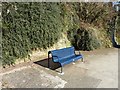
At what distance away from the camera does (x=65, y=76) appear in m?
6.39

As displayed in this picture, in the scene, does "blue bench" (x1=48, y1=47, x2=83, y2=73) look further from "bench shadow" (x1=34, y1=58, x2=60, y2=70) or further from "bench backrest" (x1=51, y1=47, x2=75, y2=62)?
"bench shadow" (x1=34, y1=58, x2=60, y2=70)

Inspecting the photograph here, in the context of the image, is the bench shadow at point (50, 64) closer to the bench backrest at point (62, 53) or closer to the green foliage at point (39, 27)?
the bench backrest at point (62, 53)

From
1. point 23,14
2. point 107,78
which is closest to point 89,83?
point 107,78

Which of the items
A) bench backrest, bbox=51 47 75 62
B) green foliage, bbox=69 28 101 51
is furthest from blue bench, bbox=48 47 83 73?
green foliage, bbox=69 28 101 51

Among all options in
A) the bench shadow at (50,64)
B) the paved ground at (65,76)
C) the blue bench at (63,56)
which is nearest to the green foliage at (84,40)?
the blue bench at (63,56)

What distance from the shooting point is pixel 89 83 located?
5.80 metres

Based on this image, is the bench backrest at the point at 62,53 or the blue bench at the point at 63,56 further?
the bench backrest at the point at 62,53

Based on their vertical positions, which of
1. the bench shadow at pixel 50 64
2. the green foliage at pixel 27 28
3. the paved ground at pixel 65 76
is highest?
the green foliage at pixel 27 28

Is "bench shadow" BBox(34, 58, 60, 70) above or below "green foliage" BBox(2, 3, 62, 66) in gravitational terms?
below

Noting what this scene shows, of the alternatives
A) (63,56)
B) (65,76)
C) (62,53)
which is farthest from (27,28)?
(65,76)

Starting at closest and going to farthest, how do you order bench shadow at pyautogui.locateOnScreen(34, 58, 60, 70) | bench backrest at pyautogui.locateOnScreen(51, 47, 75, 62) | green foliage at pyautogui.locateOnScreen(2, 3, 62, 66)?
green foliage at pyautogui.locateOnScreen(2, 3, 62, 66), bench backrest at pyautogui.locateOnScreen(51, 47, 75, 62), bench shadow at pyautogui.locateOnScreen(34, 58, 60, 70)

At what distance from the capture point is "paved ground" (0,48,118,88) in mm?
5594

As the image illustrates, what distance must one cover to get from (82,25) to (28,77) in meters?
6.61

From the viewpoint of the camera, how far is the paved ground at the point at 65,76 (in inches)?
220
